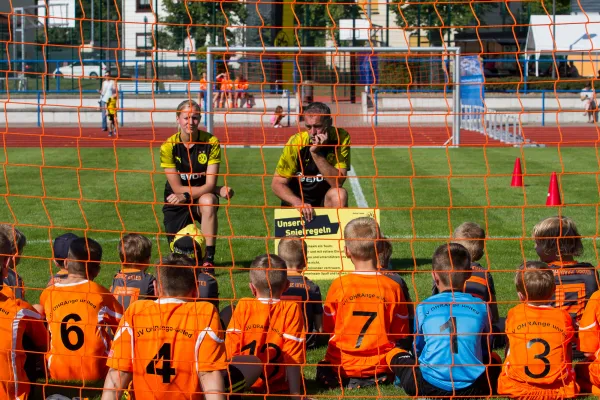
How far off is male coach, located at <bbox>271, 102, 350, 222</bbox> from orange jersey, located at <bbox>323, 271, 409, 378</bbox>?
2290mm

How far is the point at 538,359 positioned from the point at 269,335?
147 cm

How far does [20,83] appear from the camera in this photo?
109 feet

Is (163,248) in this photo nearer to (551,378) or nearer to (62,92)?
(551,378)

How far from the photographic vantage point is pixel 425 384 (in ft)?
15.0

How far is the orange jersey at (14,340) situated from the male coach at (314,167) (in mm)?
3020

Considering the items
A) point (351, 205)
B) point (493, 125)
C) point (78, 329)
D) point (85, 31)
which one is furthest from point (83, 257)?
point (85, 31)

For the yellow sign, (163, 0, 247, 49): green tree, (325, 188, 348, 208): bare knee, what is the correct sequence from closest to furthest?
the yellow sign < (325, 188, 348, 208): bare knee < (163, 0, 247, 49): green tree

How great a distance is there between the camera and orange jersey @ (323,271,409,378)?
4.86 m

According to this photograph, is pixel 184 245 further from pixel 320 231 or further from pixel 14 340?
pixel 14 340

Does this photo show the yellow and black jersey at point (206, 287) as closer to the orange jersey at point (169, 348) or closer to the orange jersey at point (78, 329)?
the orange jersey at point (78, 329)

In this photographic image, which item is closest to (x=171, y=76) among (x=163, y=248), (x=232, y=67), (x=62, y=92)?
(x=62, y=92)

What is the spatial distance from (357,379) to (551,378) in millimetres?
1102

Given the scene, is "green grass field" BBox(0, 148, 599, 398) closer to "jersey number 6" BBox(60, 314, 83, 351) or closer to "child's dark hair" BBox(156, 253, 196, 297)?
"jersey number 6" BBox(60, 314, 83, 351)

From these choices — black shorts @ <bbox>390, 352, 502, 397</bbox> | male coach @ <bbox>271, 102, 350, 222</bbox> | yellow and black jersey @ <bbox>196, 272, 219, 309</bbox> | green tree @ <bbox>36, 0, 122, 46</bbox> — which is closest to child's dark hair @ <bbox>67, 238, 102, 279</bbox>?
yellow and black jersey @ <bbox>196, 272, 219, 309</bbox>
